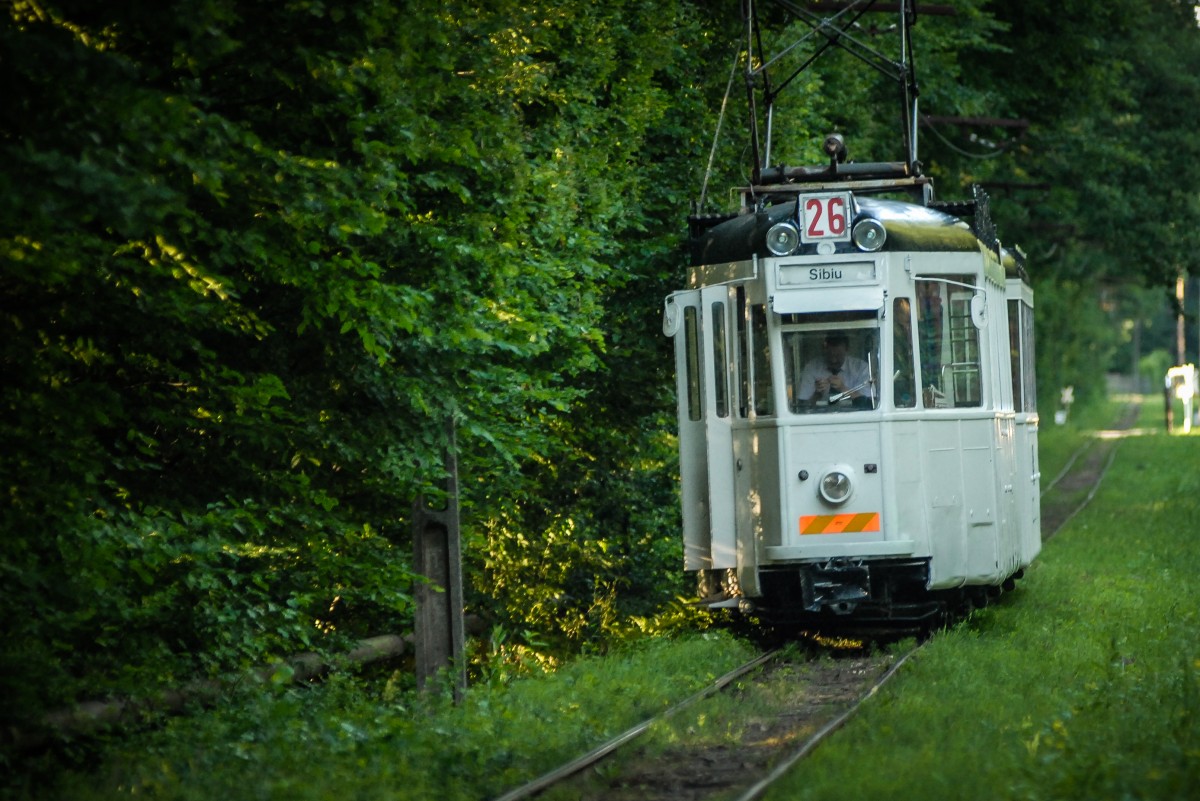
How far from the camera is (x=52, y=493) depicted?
8.38 m

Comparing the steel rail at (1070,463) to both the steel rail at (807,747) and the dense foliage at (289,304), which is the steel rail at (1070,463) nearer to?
the dense foliage at (289,304)

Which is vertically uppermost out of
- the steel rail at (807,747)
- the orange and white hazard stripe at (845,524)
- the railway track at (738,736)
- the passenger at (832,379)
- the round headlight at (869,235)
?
the round headlight at (869,235)

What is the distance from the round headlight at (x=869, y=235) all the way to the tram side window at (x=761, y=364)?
0.84 m

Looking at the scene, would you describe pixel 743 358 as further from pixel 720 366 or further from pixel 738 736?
pixel 738 736

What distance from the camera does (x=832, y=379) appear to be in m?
12.7

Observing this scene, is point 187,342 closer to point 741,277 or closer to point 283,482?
point 283,482

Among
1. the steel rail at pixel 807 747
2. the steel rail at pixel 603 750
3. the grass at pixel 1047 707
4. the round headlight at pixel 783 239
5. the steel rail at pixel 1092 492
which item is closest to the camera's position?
the grass at pixel 1047 707

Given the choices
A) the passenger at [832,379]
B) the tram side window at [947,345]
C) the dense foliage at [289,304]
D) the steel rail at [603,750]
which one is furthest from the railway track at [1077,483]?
the steel rail at [603,750]

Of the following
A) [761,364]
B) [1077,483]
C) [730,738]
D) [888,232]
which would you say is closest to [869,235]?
[888,232]

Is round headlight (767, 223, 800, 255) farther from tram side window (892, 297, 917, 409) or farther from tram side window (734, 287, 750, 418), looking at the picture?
tram side window (892, 297, 917, 409)

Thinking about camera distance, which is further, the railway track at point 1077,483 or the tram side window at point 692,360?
the railway track at point 1077,483

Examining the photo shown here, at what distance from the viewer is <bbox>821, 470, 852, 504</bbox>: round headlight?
41.1 feet

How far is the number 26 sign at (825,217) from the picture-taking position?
12.6m

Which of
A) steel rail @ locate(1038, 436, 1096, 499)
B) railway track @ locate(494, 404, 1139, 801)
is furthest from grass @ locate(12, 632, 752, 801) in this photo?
steel rail @ locate(1038, 436, 1096, 499)
